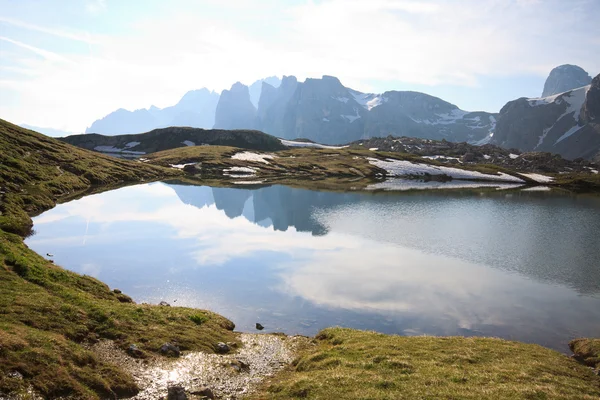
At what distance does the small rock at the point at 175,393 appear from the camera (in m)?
16.0

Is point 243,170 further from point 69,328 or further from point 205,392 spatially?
point 205,392

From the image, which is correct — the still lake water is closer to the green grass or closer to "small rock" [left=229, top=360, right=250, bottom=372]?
the green grass

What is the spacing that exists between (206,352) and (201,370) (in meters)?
2.67

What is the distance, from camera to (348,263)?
49.2m

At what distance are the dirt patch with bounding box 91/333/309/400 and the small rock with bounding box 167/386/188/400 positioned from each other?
823 mm

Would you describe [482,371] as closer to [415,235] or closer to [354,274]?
[354,274]

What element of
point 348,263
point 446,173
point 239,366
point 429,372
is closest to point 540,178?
point 446,173

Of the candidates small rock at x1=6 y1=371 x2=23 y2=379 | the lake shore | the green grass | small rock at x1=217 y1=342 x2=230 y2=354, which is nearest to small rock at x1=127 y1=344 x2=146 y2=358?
the lake shore

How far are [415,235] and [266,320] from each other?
42.0m

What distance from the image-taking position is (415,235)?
220 ft

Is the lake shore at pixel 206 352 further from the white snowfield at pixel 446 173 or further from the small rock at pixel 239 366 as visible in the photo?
the white snowfield at pixel 446 173

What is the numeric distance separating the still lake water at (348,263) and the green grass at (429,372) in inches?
272

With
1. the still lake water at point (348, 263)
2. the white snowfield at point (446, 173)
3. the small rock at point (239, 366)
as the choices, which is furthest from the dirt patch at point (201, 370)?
the white snowfield at point (446, 173)

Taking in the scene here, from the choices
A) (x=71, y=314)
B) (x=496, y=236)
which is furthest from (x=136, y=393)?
(x=496, y=236)
